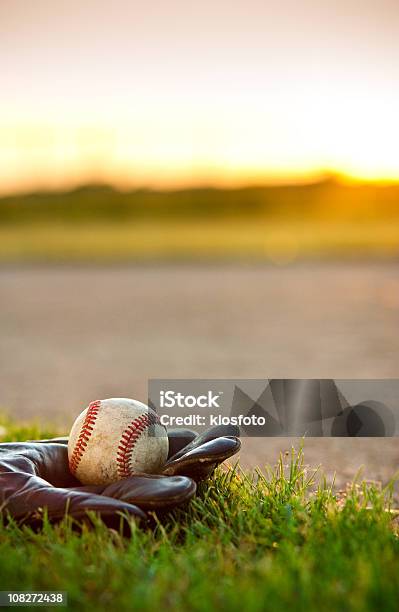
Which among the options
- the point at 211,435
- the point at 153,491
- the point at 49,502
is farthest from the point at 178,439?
the point at 49,502

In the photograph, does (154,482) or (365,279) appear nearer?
(154,482)

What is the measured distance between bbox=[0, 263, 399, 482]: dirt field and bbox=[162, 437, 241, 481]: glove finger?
148cm

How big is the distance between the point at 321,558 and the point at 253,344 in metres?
7.56

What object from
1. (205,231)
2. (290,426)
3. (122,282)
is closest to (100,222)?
(205,231)

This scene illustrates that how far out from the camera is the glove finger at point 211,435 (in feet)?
11.1

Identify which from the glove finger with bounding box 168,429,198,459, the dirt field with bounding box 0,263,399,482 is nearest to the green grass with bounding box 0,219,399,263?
the dirt field with bounding box 0,263,399,482

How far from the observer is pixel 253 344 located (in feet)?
33.3

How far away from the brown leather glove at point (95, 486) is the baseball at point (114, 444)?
9cm

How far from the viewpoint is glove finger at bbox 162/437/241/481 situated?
317 centimetres

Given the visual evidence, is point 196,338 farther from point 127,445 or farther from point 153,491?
point 153,491

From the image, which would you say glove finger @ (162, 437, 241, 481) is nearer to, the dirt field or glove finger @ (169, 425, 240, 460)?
glove finger @ (169, 425, 240, 460)

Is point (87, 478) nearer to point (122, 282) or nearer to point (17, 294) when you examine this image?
point (17, 294)

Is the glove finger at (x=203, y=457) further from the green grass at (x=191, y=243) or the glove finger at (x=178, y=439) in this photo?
the green grass at (x=191, y=243)

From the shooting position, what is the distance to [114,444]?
3271mm
